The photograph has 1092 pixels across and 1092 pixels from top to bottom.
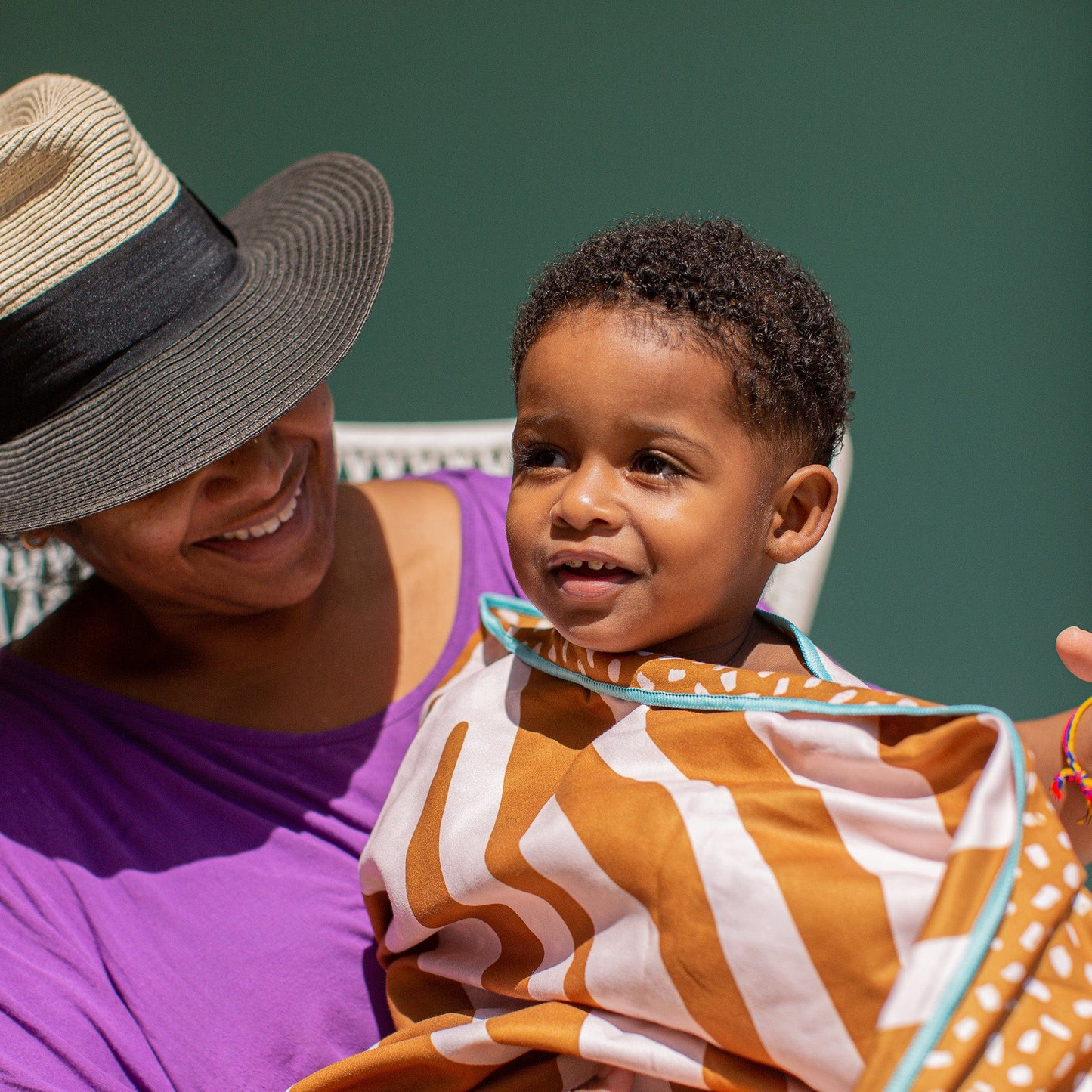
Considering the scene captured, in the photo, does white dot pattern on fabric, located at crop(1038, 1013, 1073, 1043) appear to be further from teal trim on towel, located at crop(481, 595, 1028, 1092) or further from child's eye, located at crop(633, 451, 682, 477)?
child's eye, located at crop(633, 451, 682, 477)

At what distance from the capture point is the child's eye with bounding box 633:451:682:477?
1.22 m

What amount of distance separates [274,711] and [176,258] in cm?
75

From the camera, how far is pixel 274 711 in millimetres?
1809

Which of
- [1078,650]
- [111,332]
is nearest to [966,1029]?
[1078,650]

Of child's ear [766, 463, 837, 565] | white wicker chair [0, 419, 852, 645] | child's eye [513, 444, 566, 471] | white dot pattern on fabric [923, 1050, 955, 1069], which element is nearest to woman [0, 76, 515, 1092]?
child's eye [513, 444, 566, 471]

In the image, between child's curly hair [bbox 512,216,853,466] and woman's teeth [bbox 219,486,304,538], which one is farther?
woman's teeth [bbox 219,486,304,538]

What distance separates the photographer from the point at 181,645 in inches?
73.8

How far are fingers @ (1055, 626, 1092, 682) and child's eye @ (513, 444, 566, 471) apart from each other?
2.00 feet

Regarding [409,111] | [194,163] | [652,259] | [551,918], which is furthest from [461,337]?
[551,918]

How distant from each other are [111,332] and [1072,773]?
4.37 ft

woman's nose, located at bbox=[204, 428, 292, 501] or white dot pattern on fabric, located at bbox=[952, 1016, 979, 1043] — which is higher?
woman's nose, located at bbox=[204, 428, 292, 501]

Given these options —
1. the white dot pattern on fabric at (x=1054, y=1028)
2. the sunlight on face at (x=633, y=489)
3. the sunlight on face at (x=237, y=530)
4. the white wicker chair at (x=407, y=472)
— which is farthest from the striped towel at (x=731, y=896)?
the white wicker chair at (x=407, y=472)

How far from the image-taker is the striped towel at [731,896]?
38.0 inches

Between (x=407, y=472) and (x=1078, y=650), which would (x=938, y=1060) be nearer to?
(x=1078, y=650)
